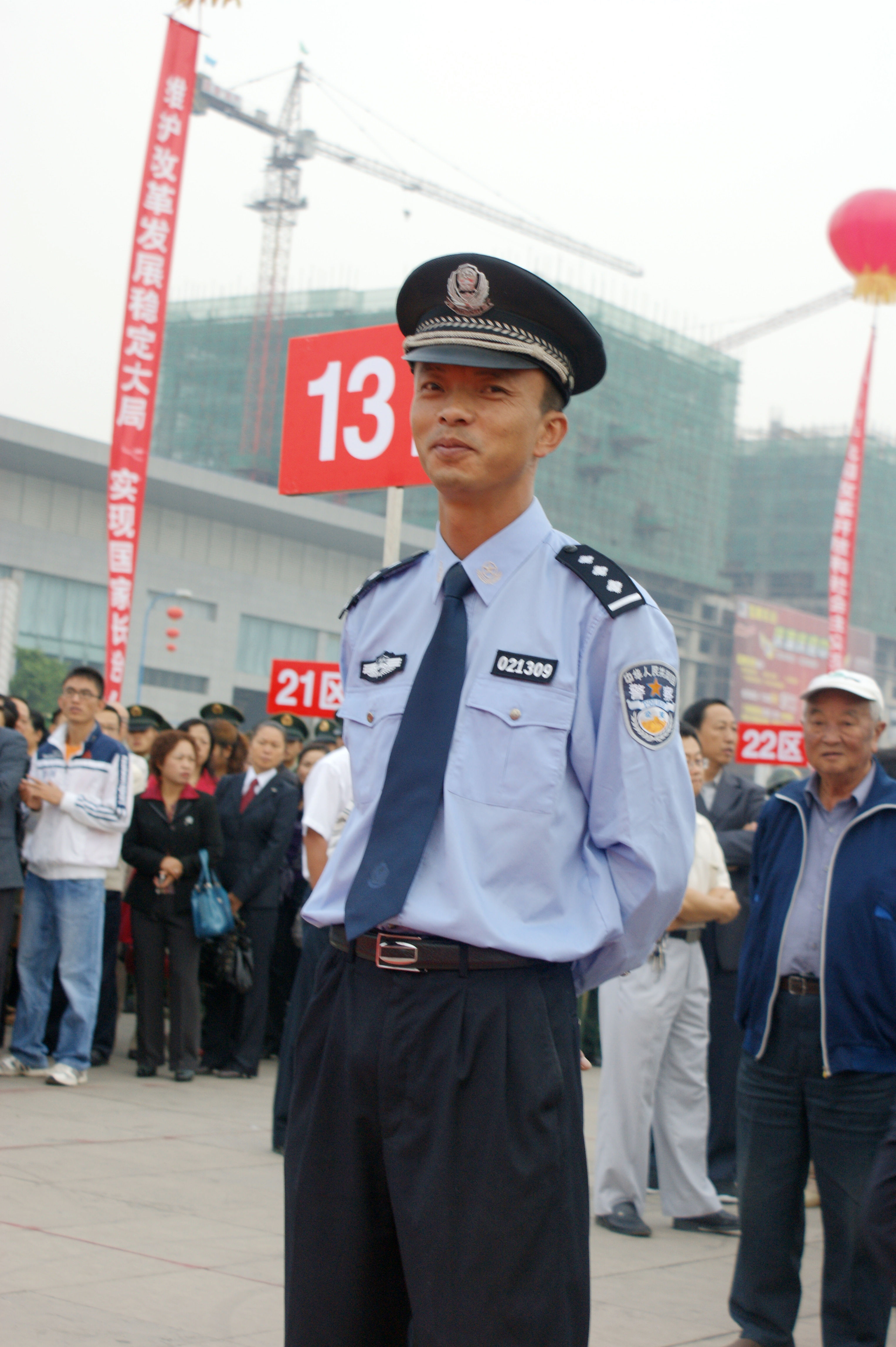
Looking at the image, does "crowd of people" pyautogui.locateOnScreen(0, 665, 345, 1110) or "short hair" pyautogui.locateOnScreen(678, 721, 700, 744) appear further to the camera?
"crowd of people" pyautogui.locateOnScreen(0, 665, 345, 1110)

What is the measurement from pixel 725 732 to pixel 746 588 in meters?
107

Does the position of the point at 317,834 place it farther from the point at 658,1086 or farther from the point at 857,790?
the point at 857,790

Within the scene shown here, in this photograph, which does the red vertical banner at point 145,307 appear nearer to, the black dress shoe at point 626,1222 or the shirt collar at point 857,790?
the black dress shoe at point 626,1222

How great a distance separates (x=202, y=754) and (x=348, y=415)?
2916 millimetres

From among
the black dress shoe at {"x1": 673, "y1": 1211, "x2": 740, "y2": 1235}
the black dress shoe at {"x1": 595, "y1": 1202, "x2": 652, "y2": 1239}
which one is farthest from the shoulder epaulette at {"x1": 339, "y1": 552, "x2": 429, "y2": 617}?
the black dress shoe at {"x1": 673, "y1": 1211, "x2": 740, "y2": 1235}

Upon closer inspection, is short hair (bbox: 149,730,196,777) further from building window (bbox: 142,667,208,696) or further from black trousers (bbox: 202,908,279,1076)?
building window (bbox: 142,667,208,696)

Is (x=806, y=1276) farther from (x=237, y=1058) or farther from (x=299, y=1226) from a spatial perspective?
(x=237, y=1058)

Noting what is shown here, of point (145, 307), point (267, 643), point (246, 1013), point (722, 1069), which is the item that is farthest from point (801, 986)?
point (267, 643)

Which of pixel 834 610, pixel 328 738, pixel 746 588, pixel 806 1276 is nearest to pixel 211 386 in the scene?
pixel 746 588

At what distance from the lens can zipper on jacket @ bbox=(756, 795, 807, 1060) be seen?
392 cm

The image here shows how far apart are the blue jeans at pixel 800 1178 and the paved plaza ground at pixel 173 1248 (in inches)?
12.5

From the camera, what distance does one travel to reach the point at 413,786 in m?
1.97

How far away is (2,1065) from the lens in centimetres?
755

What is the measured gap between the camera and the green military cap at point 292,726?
441 inches
